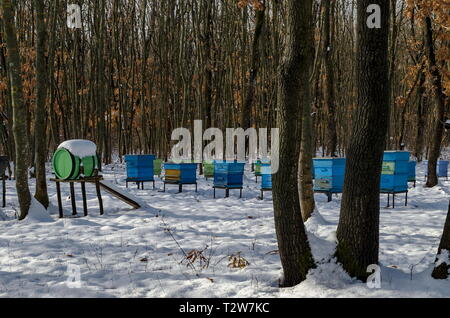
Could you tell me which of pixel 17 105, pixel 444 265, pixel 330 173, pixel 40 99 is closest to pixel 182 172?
pixel 330 173

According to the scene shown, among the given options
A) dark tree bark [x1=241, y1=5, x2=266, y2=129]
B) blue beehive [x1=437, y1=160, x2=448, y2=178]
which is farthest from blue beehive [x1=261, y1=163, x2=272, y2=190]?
blue beehive [x1=437, y1=160, x2=448, y2=178]

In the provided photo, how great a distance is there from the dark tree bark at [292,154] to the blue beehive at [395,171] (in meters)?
7.22

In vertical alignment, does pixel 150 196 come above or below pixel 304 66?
below

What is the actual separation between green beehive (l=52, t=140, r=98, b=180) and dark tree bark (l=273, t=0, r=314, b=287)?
6.14 metres

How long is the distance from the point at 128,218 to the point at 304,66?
624 centimetres

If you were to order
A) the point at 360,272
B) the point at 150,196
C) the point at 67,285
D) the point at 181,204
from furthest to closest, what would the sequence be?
1. the point at 150,196
2. the point at 181,204
3. the point at 67,285
4. the point at 360,272

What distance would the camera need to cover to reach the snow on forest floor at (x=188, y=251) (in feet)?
A: 14.9

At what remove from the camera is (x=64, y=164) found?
9477 mm

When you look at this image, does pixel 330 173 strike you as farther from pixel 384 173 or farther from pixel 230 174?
pixel 230 174

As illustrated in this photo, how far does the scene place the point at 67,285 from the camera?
16.0 ft
